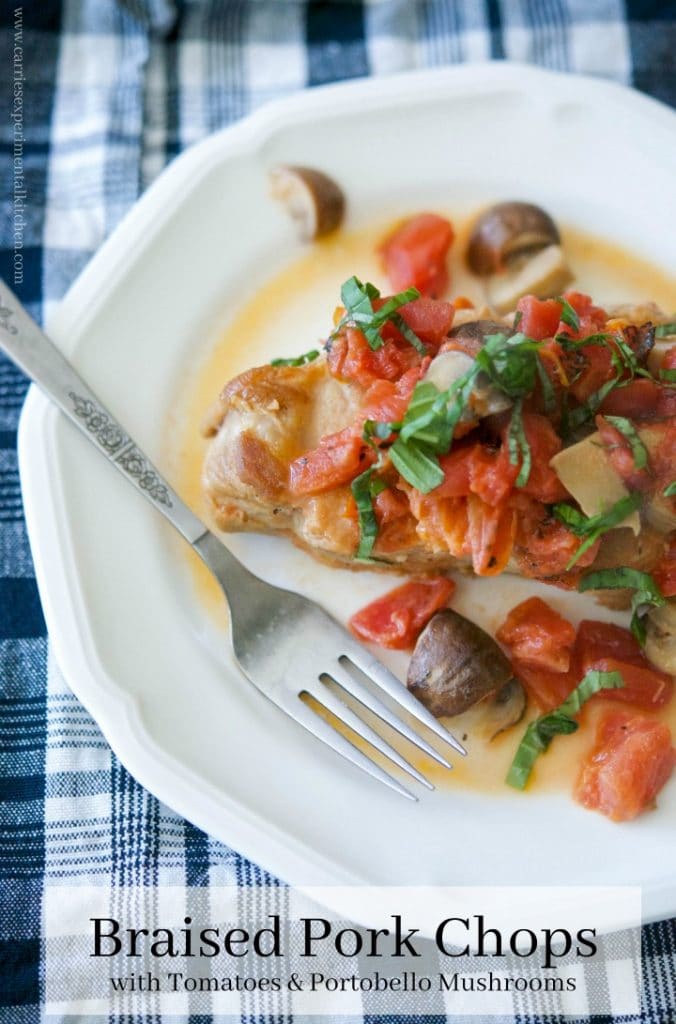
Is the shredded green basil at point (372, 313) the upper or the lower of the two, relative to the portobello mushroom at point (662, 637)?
upper

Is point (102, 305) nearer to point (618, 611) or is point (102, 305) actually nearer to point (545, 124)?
point (545, 124)

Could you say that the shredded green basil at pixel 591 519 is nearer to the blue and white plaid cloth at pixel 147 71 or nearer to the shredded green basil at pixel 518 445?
the shredded green basil at pixel 518 445

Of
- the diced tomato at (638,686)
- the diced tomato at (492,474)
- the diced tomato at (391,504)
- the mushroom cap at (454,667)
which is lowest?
the diced tomato at (638,686)

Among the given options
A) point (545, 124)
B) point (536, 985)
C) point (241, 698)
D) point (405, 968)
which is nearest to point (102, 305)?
point (241, 698)

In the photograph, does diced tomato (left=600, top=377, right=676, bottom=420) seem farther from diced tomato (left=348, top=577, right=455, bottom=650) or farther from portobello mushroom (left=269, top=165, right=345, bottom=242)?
portobello mushroom (left=269, top=165, right=345, bottom=242)

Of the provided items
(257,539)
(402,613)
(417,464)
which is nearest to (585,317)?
(417,464)

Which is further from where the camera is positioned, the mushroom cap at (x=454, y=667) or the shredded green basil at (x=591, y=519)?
the mushroom cap at (x=454, y=667)

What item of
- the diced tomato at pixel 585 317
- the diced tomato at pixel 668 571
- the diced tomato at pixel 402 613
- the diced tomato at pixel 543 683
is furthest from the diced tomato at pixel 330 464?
the diced tomato at pixel 668 571
